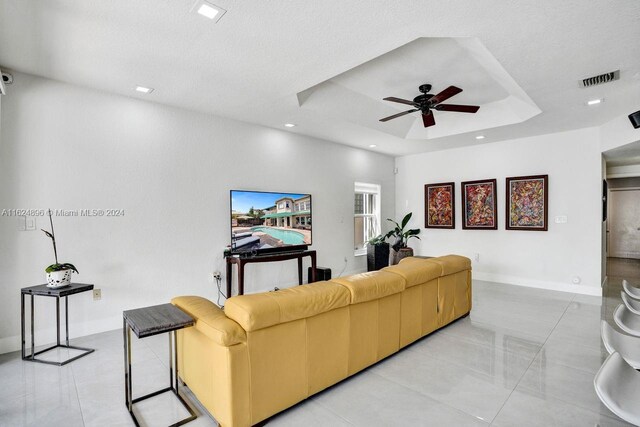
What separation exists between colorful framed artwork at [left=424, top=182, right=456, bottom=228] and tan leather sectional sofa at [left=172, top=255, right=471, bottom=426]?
163 inches

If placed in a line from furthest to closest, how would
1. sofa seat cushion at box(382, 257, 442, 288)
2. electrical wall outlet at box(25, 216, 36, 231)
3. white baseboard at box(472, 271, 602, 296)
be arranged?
white baseboard at box(472, 271, 602, 296) → electrical wall outlet at box(25, 216, 36, 231) → sofa seat cushion at box(382, 257, 442, 288)

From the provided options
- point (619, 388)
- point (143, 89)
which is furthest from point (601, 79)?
point (143, 89)

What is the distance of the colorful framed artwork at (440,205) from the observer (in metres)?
6.52

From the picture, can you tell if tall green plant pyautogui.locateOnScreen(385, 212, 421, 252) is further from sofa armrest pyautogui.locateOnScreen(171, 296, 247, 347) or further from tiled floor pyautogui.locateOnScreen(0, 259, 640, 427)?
sofa armrest pyautogui.locateOnScreen(171, 296, 247, 347)

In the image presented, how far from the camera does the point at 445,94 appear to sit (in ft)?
10.5

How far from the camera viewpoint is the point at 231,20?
2.25 meters

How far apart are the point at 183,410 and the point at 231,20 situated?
266cm

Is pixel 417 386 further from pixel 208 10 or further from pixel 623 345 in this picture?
pixel 208 10

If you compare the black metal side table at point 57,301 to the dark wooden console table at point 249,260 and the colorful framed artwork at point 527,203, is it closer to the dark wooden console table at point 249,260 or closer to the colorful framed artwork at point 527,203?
the dark wooden console table at point 249,260

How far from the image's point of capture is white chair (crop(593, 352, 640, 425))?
4.41 ft

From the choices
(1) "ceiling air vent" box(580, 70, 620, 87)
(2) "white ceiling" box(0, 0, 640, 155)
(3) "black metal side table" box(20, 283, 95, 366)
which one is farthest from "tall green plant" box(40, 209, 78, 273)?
(1) "ceiling air vent" box(580, 70, 620, 87)

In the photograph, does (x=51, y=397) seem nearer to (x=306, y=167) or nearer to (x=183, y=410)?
(x=183, y=410)

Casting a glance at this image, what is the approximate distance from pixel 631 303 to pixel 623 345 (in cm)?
110

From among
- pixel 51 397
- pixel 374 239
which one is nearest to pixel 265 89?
pixel 51 397
